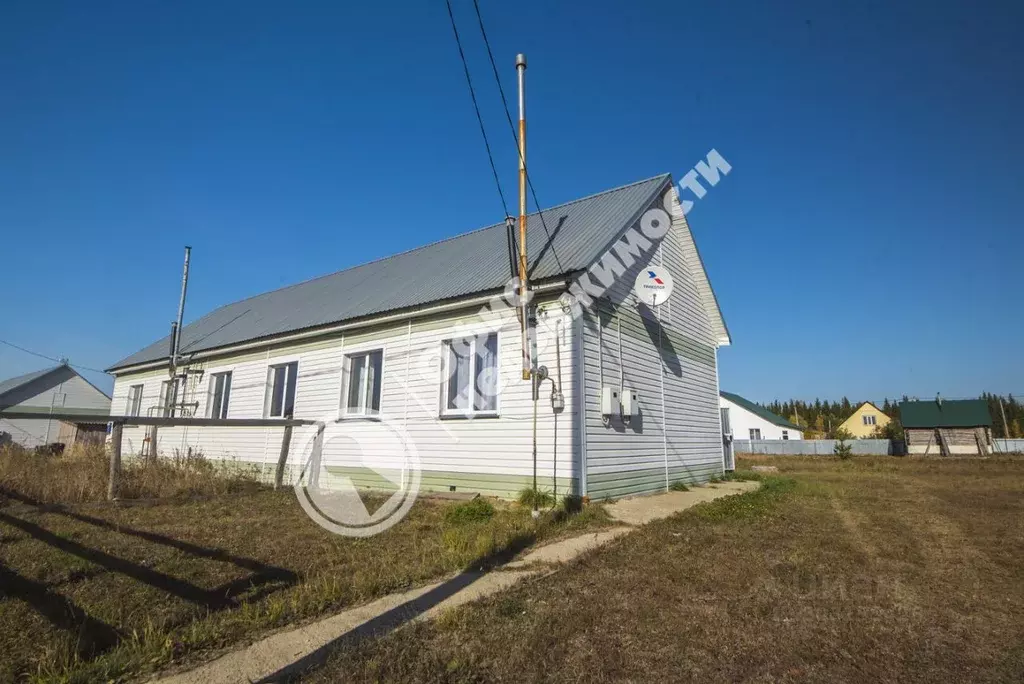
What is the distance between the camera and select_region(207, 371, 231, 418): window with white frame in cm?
1579

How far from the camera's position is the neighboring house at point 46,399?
35094 mm

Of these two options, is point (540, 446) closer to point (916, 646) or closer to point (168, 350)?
point (916, 646)

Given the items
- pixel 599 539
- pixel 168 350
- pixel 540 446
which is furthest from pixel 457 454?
pixel 168 350

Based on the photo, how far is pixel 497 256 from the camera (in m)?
12.0

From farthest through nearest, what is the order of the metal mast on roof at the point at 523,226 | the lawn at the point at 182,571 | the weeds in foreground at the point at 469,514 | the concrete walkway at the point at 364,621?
1. the metal mast on roof at the point at 523,226
2. the weeds in foreground at the point at 469,514
3. the lawn at the point at 182,571
4. the concrete walkway at the point at 364,621

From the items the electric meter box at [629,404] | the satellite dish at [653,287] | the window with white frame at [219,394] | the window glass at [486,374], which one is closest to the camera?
the electric meter box at [629,404]

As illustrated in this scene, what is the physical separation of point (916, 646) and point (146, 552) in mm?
6386

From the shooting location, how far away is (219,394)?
52.9 feet

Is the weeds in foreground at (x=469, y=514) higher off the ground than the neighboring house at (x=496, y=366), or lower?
lower

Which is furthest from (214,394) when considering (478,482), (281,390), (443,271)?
(478,482)

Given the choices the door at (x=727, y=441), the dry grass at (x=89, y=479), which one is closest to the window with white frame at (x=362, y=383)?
the dry grass at (x=89, y=479)

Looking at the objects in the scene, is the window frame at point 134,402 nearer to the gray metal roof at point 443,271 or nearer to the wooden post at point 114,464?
the gray metal roof at point 443,271

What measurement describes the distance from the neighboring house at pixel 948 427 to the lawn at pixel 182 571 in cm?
4209

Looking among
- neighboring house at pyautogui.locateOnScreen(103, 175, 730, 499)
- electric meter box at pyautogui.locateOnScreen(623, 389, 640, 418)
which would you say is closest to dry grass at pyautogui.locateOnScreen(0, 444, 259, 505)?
neighboring house at pyautogui.locateOnScreen(103, 175, 730, 499)
